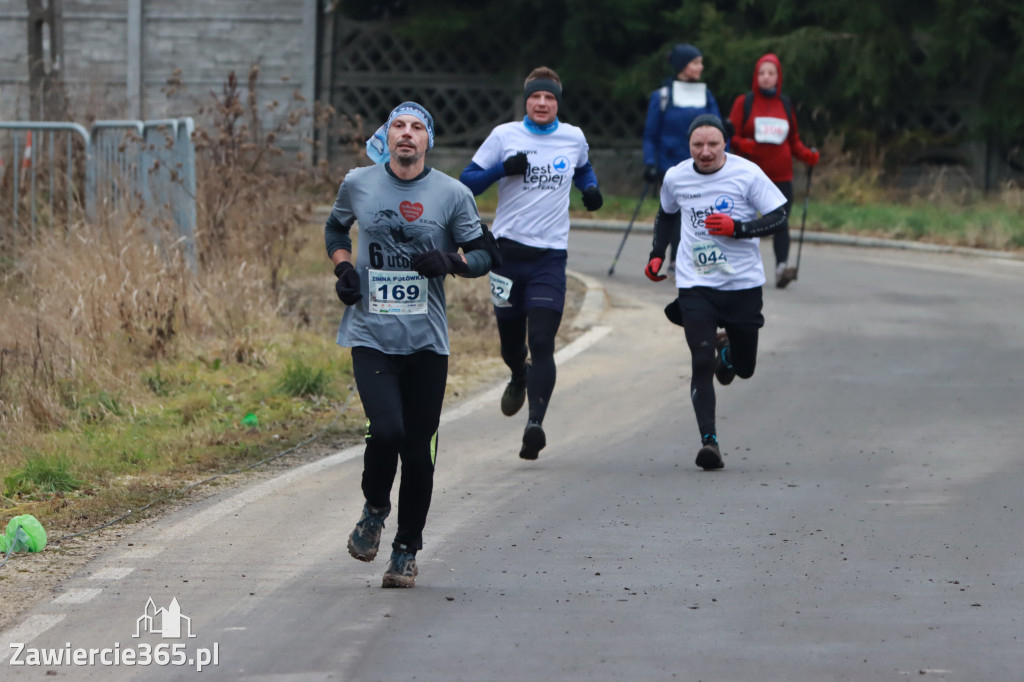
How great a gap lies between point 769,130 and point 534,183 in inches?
256

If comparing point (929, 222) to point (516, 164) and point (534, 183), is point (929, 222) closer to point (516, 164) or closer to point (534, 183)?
point (534, 183)

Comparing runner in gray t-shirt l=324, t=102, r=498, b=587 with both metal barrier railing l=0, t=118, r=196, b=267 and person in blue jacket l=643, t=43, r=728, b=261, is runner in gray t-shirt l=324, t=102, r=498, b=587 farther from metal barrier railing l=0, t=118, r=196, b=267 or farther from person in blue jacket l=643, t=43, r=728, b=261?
person in blue jacket l=643, t=43, r=728, b=261

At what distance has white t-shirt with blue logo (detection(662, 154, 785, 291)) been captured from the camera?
9250mm

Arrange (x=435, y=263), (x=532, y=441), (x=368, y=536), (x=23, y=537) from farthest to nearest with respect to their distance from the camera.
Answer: (x=532, y=441) → (x=23, y=537) → (x=368, y=536) → (x=435, y=263)

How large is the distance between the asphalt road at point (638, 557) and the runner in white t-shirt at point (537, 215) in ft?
2.05

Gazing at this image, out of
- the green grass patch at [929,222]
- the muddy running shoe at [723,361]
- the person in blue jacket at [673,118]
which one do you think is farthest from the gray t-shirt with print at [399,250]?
the green grass patch at [929,222]

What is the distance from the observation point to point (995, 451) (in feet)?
30.4

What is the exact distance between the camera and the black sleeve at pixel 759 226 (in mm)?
9109

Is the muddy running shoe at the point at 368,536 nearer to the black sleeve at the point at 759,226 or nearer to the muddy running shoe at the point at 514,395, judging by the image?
the muddy running shoe at the point at 514,395

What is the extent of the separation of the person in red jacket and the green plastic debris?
9.45 m

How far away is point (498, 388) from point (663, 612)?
556 centimetres

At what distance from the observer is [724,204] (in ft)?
30.3

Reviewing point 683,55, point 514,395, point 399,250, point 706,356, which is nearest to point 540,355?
point 514,395

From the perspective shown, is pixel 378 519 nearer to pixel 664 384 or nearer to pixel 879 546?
pixel 879 546
